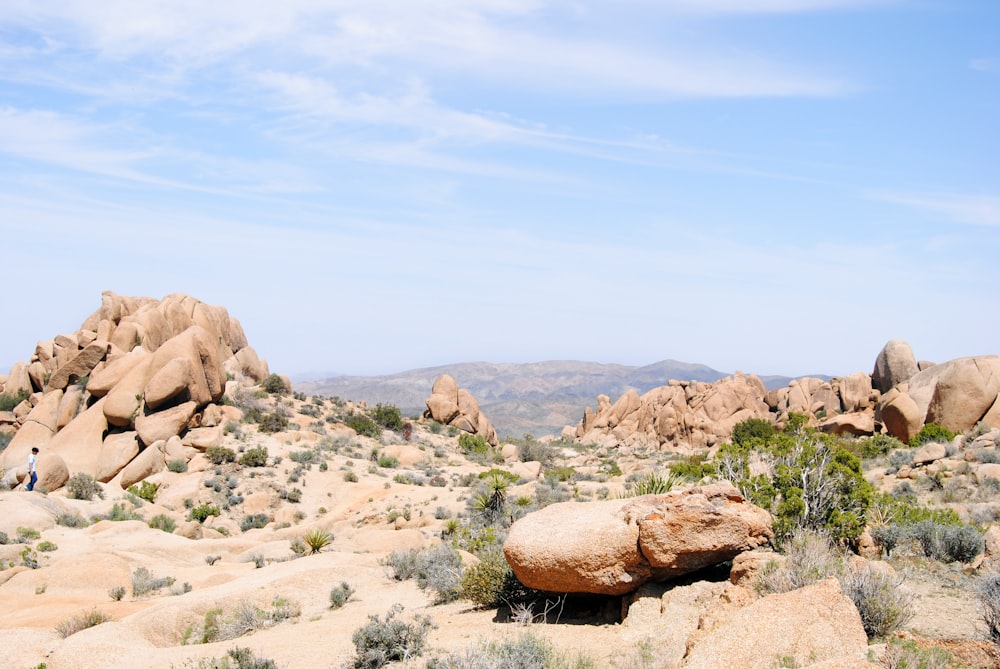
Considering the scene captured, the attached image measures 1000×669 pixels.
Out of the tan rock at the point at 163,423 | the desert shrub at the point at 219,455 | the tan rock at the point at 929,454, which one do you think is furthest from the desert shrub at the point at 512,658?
the tan rock at the point at 163,423

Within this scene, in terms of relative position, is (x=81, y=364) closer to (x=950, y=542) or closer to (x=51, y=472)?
(x=51, y=472)

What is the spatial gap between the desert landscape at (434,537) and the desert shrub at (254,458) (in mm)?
121

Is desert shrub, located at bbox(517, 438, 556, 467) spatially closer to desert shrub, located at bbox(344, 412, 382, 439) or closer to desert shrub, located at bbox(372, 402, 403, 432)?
desert shrub, located at bbox(372, 402, 403, 432)

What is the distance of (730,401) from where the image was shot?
5288 cm

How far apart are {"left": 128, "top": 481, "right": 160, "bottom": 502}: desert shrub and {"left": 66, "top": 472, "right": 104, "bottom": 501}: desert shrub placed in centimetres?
111

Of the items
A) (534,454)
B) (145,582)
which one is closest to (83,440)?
(145,582)

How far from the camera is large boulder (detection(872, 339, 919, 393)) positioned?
44469 mm

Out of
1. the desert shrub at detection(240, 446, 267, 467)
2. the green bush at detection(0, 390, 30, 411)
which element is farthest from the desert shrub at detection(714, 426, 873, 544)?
the green bush at detection(0, 390, 30, 411)

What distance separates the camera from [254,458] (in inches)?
1192

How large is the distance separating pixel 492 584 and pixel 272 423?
27150mm

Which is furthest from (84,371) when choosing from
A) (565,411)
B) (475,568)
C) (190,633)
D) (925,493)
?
(565,411)

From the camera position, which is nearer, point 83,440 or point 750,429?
point 83,440

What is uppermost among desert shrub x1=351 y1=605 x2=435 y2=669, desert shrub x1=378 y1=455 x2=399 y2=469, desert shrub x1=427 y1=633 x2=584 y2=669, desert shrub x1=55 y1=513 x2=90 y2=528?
desert shrub x1=427 y1=633 x2=584 y2=669

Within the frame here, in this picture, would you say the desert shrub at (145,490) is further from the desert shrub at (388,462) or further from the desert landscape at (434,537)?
the desert shrub at (388,462)
